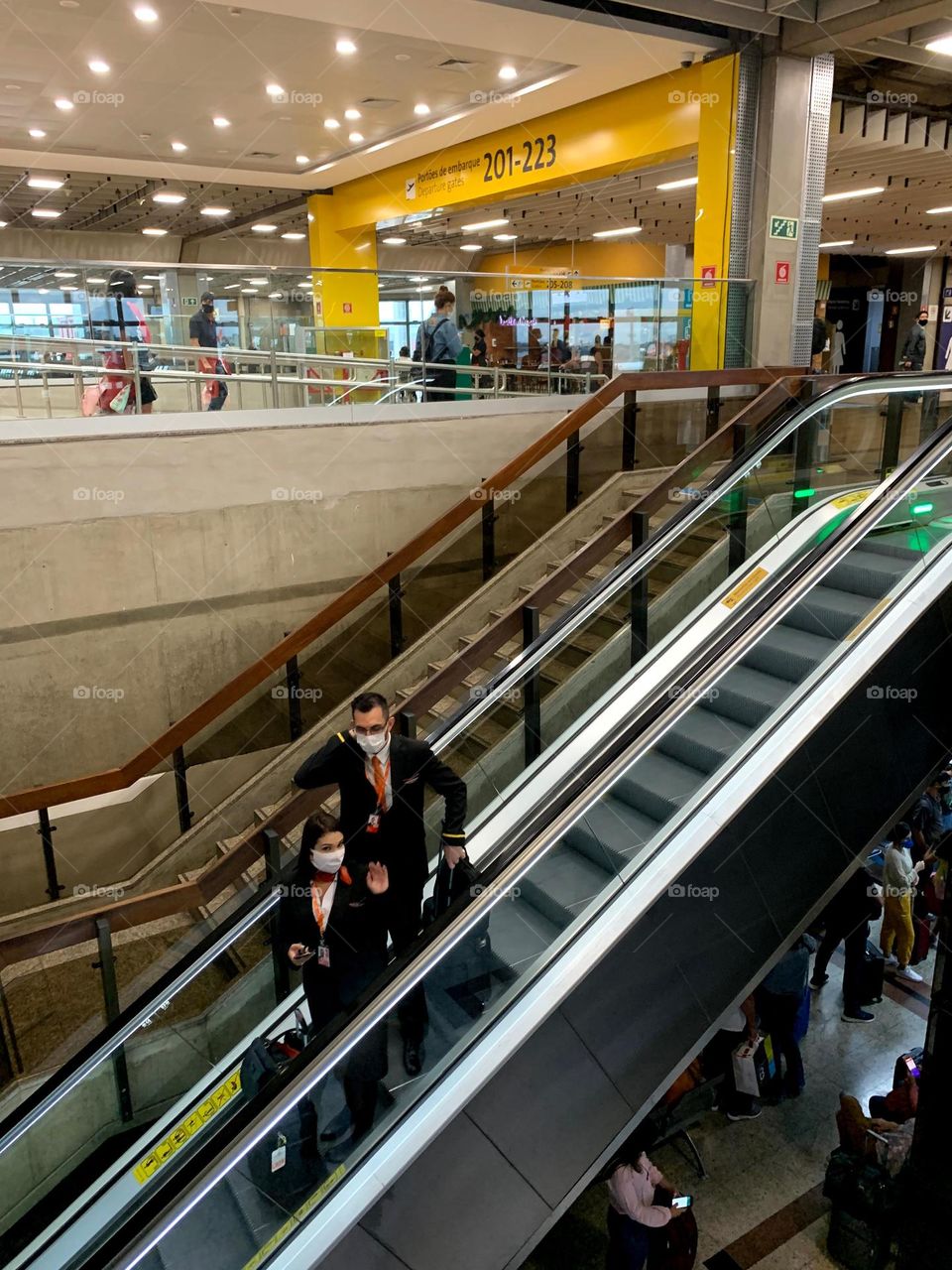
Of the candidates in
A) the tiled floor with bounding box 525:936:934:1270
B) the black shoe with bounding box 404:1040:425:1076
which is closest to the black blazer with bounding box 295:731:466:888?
the black shoe with bounding box 404:1040:425:1076

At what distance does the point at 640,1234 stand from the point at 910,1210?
52.0 inches

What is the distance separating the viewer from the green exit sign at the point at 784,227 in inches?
363

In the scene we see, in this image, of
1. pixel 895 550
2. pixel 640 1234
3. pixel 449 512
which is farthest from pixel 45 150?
pixel 640 1234

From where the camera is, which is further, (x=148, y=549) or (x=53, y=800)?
(x=148, y=549)

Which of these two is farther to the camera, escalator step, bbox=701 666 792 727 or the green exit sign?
the green exit sign

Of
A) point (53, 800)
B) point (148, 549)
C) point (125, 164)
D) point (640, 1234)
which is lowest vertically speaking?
point (640, 1234)

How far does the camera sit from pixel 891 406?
6426 millimetres

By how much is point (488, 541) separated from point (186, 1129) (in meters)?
4.58

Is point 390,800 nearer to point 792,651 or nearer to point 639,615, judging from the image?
point 792,651

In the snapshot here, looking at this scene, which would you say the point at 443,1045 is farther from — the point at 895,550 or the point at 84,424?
the point at 84,424

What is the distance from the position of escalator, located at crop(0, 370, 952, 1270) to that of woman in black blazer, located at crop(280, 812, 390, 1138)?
0.17 metres

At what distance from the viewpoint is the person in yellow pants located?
277 inches

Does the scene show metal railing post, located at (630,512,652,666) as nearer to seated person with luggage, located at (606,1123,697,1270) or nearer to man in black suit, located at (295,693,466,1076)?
man in black suit, located at (295,693,466,1076)

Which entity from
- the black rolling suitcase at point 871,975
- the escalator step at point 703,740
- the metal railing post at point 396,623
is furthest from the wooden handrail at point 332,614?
the black rolling suitcase at point 871,975
